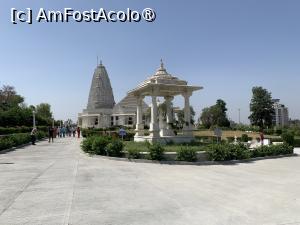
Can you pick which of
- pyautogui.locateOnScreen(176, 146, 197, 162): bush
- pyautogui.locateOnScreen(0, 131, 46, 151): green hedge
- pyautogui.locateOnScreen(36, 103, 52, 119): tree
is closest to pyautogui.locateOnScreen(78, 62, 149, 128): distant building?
pyautogui.locateOnScreen(36, 103, 52, 119): tree

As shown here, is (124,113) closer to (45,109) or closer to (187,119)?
(45,109)

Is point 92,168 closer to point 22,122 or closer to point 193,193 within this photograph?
point 193,193

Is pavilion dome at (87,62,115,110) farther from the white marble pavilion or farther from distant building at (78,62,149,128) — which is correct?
the white marble pavilion

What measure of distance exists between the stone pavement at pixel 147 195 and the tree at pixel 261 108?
60.7 metres

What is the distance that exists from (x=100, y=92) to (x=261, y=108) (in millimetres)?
42817

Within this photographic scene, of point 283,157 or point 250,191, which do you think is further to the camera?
point 283,157

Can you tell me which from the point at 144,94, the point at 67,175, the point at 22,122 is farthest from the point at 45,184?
the point at 22,122

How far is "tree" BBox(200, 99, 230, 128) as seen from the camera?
76188 mm

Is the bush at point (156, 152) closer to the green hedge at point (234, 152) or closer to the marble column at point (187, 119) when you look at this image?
the green hedge at point (234, 152)

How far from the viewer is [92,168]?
13594 millimetres

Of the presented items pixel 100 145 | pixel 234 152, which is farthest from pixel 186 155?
pixel 100 145

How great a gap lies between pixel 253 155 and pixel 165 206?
11.4 metres

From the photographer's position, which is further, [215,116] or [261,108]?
[215,116]

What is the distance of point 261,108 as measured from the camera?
71.8 metres
